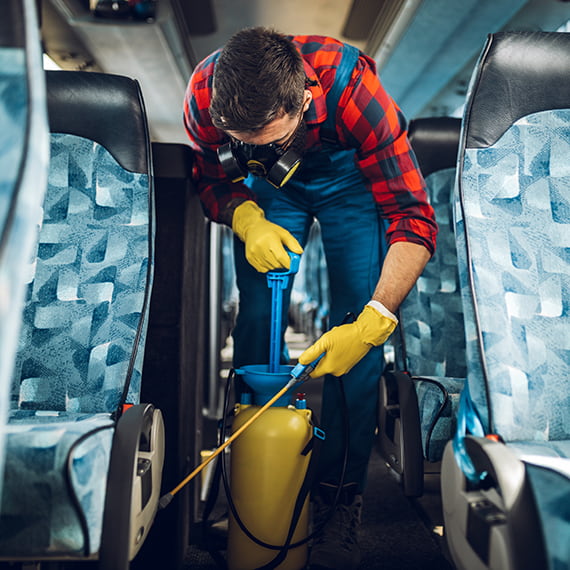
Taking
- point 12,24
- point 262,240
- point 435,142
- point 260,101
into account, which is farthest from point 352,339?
point 12,24

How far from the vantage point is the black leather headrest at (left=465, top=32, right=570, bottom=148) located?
1102 mm

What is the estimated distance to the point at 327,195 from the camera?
144 cm

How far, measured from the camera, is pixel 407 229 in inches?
50.7

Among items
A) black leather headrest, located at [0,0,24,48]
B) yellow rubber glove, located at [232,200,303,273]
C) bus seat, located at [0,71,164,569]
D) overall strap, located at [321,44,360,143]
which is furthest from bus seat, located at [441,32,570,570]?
black leather headrest, located at [0,0,24,48]

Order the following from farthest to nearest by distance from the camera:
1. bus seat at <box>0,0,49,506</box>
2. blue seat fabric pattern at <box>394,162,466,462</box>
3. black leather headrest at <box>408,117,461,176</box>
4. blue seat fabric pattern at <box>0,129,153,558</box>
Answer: black leather headrest at <box>408,117,461,176</box>
blue seat fabric pattern at <box>394,162,466,462</box>
blue seat fabric pattern at <box>0,129,153,558</box>
bus seat at <box>0,0,49,506</box>

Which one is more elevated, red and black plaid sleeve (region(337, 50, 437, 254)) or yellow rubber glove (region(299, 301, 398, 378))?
red and black plaid sleeve (region(337, 50, 437, 254))

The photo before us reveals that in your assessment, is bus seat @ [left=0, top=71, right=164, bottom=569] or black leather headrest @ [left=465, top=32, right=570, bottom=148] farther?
black leather headrest @ [left=465, top=32, right=570, bottom=148]

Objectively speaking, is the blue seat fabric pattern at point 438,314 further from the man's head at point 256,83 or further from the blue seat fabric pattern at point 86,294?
the blue seat fabric pattern at point 86,294

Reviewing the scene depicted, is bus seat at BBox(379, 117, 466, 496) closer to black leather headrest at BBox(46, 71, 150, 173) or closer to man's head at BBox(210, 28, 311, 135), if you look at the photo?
man's head at BBox(210, 28, 311, 135)

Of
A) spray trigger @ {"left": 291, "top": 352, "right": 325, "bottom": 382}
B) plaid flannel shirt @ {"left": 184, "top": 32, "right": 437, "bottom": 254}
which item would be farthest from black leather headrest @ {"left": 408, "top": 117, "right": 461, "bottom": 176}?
spray trigger @ {"left": 291, "top": 352, "right": 325, "bottom": 382}

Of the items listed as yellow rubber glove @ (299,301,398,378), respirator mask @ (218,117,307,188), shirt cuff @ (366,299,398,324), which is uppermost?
respirator mask @ (218,117,307,188)

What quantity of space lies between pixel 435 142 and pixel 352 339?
0.76 m

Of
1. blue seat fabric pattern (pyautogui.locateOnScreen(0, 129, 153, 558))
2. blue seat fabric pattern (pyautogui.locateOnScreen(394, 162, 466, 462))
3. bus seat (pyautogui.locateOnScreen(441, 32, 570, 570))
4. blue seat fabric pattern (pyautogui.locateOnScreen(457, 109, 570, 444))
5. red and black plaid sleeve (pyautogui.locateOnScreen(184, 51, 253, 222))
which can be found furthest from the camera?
blue seat fabric pattern (pyautogui.locateOnScreen(394, 162, 466, 462))

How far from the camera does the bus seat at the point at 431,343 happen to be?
46.3 inches
